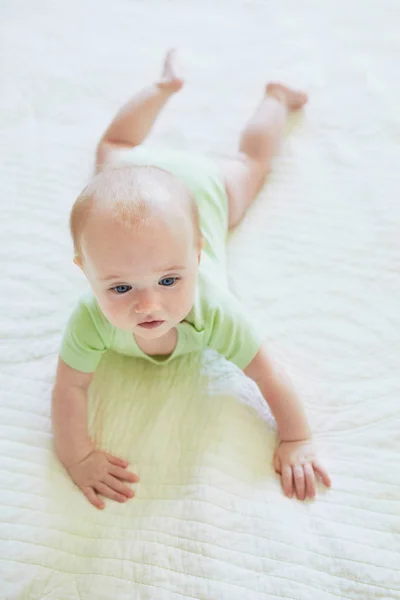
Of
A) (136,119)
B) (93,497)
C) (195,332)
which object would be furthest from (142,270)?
(136,119)

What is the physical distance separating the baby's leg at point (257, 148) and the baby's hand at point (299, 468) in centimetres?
41

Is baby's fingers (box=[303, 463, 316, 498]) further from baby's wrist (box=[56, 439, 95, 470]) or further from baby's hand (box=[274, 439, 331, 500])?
baby's wrist (box=[56, 439, 95, 470])

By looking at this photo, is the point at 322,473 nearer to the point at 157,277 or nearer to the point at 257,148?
the point at 157,277

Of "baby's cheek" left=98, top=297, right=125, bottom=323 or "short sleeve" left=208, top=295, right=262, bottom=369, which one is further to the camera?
"short sleeve" left=208, top=295, right=262, bottom=369

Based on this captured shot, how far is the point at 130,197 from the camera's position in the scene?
2.24ft

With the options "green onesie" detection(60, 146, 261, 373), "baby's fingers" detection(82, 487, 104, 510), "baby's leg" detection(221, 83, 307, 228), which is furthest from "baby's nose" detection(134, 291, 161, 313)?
"baby's leg" detection(221, 83, 307, 228)

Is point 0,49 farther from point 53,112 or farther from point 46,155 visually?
point 46,155

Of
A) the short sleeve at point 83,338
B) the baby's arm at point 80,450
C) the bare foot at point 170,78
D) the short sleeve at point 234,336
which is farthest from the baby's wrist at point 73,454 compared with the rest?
the bare foot at point 170,78

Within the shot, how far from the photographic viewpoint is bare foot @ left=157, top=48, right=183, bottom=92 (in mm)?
1158

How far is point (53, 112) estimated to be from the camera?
3.99 feet

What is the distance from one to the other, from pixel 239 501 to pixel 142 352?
0.23 meters

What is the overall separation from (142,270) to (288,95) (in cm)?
67

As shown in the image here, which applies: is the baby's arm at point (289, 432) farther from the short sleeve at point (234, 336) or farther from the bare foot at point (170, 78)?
the bare foot at point (170, 78)

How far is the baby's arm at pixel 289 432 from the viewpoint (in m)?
0.80
